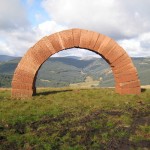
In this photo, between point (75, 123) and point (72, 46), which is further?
point (72, 46)

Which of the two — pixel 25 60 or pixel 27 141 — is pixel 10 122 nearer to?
pixel 27 141

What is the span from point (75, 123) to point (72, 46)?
31.2ft

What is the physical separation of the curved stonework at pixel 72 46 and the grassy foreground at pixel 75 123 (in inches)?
56.9

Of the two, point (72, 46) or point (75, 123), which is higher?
point (72, 46)

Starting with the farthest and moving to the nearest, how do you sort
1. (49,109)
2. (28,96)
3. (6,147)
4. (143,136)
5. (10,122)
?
(28,96), (49,109), (10,122), (143,136), (6,147)

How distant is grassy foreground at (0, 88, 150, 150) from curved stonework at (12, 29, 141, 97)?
4.74ft

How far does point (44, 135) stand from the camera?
37.6 ft

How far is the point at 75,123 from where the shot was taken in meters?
13.3

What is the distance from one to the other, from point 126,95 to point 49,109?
7256mm

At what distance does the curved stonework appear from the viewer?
69.4 ft

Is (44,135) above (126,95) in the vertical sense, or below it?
below

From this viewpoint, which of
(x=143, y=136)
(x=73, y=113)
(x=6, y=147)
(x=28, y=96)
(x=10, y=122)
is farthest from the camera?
(x=28, y=96)

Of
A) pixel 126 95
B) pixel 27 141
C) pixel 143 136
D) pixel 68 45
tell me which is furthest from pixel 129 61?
pixel 27 141

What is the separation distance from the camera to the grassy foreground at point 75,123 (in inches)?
413
